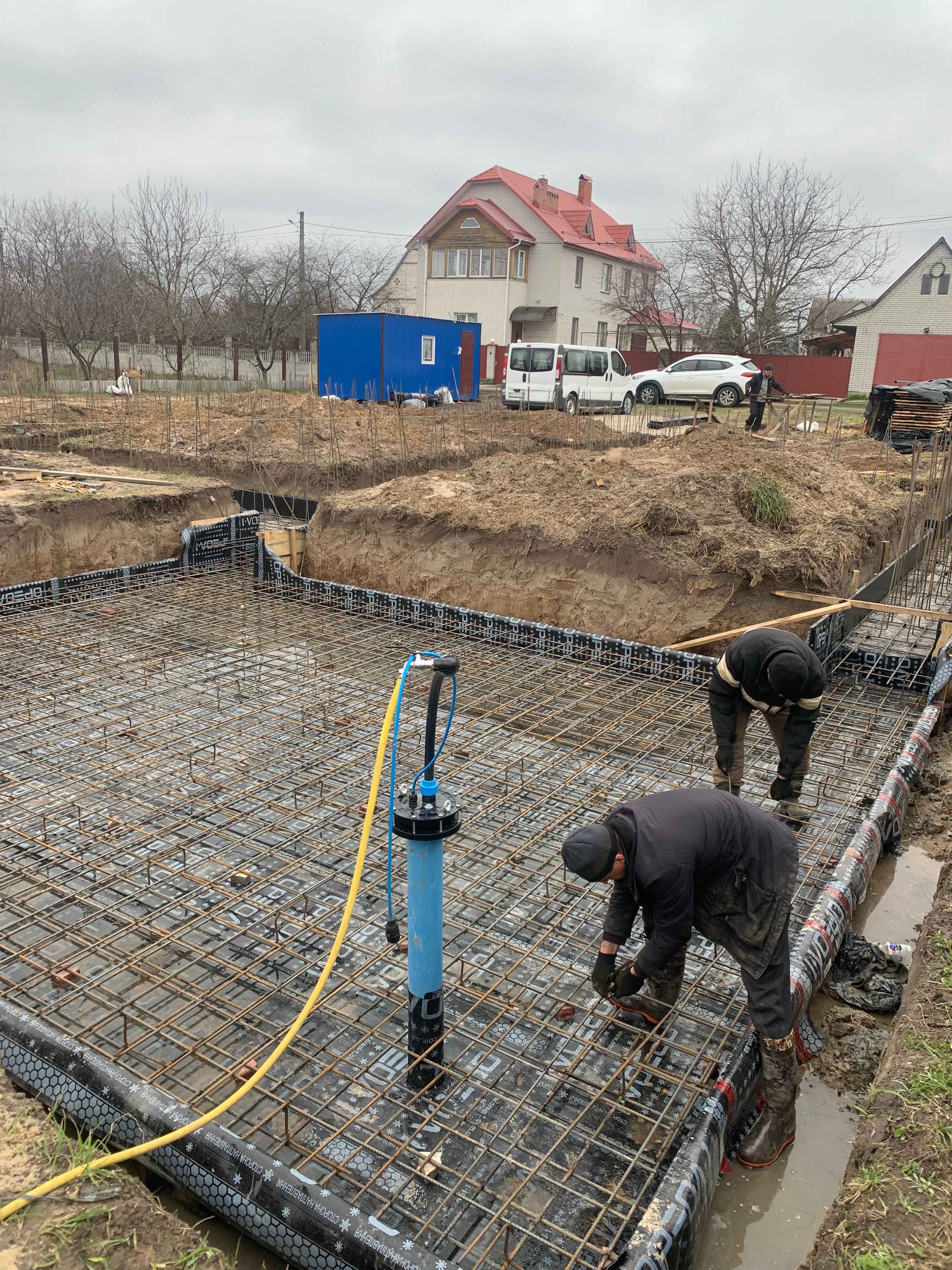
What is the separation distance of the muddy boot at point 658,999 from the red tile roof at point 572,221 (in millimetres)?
35202

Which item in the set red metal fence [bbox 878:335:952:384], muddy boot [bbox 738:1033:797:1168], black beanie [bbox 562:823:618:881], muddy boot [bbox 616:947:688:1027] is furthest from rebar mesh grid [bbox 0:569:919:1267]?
red metal fence [bbox 878:335:952:384]

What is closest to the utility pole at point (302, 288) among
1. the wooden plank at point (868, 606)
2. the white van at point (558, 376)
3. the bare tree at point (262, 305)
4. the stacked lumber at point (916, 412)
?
the bare tree at point (262, 305)

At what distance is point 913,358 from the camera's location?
2322 cm

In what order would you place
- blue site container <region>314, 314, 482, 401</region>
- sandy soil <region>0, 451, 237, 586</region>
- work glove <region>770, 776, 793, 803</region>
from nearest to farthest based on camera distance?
work glove <region>770, 776, 793, 803</region>, sandy soil <region>0, 451, 237, 586</region>, blue site container <region>314, 314, 482, 401</region>

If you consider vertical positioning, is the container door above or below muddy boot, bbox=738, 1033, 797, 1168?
above

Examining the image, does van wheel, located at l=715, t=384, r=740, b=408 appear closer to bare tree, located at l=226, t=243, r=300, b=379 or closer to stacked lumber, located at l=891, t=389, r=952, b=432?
stacked lumber, located at l=891, t=389, r=952, b=432

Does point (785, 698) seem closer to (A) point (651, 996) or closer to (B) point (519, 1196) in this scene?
(A) point (651, 996)

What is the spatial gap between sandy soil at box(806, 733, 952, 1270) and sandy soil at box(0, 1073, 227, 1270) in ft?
5.12

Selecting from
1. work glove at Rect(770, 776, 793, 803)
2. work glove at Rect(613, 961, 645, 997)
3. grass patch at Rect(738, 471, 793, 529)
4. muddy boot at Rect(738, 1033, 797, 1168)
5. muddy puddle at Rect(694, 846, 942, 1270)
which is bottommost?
muddy puddle at Rect(694, 846, 942, 1270)

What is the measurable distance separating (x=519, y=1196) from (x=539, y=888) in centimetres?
147

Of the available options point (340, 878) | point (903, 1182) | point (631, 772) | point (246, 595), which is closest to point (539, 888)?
point (340, 878)

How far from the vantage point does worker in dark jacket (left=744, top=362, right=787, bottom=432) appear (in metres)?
16.2

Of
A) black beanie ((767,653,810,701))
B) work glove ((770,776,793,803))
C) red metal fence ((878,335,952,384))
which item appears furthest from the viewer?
red metal fence ((878,335,952,384))

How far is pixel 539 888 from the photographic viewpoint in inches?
155
